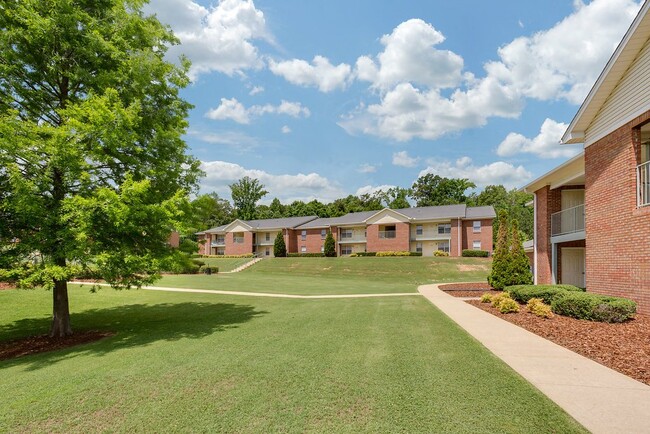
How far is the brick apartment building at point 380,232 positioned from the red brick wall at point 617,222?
31190 millimetres

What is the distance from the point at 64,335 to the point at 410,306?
412 inches

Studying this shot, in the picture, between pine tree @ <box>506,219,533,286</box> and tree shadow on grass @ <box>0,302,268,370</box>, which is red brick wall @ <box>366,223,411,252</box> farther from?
tree shadow on grass @ <box>0,302,268,370</box>

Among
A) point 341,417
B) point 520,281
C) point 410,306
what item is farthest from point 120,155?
point 520,281

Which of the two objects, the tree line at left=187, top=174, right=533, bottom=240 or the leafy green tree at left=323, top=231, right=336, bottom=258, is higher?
the tree line at left=187, top=174, right=533, bottom=240

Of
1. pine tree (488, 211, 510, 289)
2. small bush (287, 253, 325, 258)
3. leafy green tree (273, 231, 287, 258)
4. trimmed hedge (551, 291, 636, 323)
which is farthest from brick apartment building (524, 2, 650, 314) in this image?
leafy green tree (273, 231, 287, 258)

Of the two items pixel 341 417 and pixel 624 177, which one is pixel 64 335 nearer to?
pixel 341 417

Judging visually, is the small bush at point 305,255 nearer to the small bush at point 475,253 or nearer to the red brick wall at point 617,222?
the small bush at point 475,253

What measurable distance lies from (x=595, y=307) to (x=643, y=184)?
12.5ft

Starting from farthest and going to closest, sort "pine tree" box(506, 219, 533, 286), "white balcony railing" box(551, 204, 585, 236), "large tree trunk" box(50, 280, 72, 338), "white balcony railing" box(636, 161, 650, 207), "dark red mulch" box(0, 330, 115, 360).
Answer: "pine tree" box(506, 219, 533, 286) < "white balcony railing" box(551, 204, 585, 236) < "white balcony railing" box(636, 161, 650, 207) < "large tree trunk" box(50, 280, 72, 338) < "dark red mulch" box(0, 330, 115, 360)

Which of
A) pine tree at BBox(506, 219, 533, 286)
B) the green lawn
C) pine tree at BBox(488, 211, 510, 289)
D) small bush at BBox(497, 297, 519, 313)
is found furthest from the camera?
the green lawn

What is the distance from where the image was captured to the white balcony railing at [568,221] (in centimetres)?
1584

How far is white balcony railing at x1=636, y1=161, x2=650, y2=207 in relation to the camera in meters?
9.95

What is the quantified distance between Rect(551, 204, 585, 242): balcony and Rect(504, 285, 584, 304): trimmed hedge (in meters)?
3.51

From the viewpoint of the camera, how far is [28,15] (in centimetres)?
828
